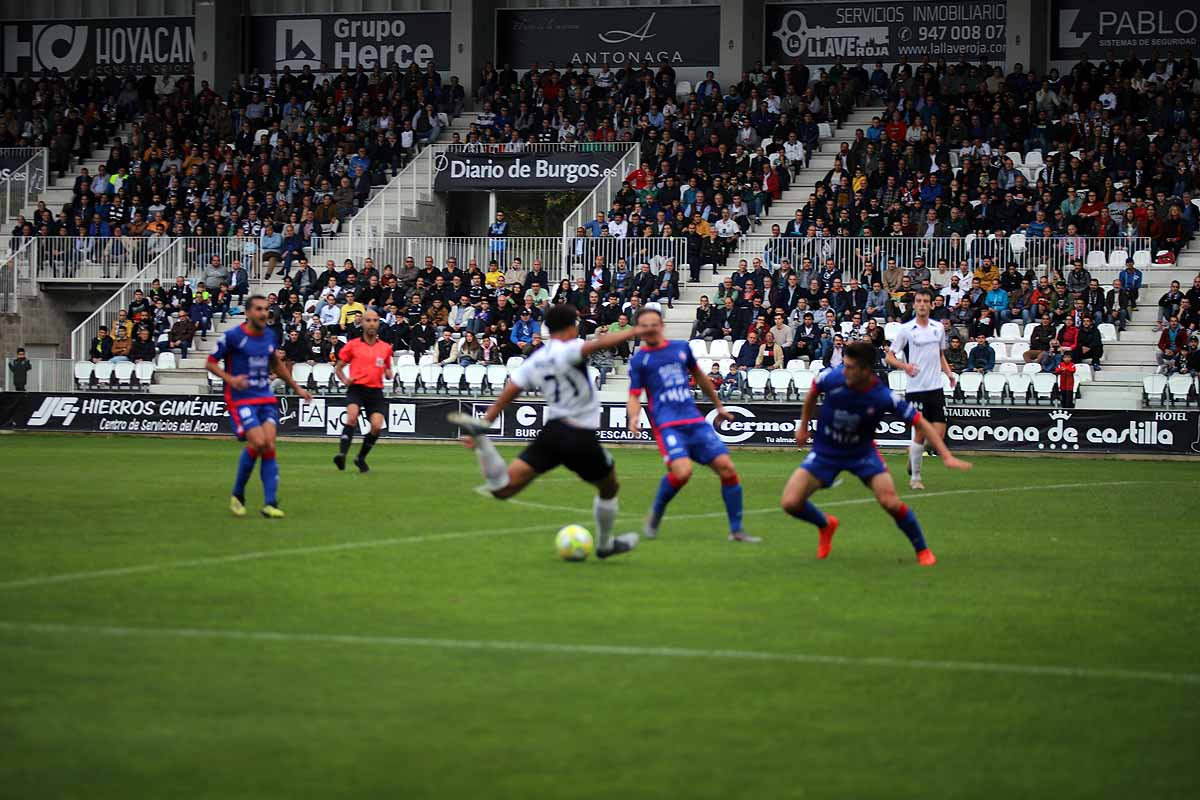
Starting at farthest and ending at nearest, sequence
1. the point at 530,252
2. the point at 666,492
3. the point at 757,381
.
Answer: the point at 530,252 → the point at 757,381 → the point at 666,492

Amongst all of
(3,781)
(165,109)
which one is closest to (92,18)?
(165,109)

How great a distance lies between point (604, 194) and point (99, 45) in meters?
21.0

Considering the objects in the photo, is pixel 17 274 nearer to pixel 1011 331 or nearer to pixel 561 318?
pixel 1011 331

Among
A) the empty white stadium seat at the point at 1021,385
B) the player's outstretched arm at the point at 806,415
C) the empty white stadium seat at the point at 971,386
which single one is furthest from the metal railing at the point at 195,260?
the player's outstretched arm at the point at 806,415

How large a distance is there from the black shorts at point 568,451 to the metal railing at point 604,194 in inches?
1031

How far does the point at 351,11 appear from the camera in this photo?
4966 cm

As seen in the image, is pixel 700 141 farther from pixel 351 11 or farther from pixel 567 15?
pixel 351 11

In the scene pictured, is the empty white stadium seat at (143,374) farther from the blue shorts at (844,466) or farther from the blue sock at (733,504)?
the blue shorts at (844,466)

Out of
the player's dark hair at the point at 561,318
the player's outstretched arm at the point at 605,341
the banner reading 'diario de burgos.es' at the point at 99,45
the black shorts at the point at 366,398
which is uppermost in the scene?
the banner reading 'diario de burgos.es' at the point at 99,45

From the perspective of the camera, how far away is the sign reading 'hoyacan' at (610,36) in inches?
1818

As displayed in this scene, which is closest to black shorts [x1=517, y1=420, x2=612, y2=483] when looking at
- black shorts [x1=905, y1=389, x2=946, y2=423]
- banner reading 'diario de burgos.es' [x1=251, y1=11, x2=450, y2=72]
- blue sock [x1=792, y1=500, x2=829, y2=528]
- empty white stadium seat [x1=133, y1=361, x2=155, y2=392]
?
blue sock [x1=792, y1=500, x2=829, y2=528]

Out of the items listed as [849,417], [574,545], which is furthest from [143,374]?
[849,417]

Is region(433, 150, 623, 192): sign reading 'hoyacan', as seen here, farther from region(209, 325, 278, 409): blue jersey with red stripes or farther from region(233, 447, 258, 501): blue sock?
region(233, 447, 258, 501): blue sock

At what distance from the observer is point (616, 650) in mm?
8414
